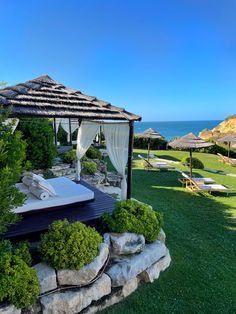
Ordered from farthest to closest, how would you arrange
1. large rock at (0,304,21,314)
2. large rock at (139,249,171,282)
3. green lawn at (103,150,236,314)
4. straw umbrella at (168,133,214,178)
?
straw umbrella at (168,133,214,178), large rock at (139,249,171,282), green lawn at (103,150,236,314), large rock at (0,304,21,314)

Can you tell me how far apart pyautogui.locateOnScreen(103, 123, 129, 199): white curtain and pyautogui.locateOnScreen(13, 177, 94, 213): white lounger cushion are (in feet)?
3.28

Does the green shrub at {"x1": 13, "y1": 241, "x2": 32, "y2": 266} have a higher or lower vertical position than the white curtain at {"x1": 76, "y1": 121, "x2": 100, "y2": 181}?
lower

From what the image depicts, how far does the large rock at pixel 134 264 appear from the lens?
409 cm

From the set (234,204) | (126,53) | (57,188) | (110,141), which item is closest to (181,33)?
(126,53)

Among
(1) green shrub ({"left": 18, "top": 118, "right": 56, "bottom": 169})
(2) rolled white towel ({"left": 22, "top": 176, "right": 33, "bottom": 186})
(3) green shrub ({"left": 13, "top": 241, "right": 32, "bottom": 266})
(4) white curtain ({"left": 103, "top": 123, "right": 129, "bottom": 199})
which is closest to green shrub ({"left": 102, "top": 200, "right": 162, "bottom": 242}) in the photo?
(4) white curtain ({"left": 103, "top": 123, "right": 129, "bottom": 199})

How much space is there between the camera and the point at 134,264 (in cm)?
434

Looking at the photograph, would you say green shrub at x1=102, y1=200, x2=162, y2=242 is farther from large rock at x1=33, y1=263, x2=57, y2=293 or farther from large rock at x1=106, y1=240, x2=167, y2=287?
large rock at x1=33, y1=263, x2=57, y2=293

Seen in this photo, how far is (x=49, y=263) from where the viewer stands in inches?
149

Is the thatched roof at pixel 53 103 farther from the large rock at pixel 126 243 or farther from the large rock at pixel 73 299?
the large rock at pixel 73 299

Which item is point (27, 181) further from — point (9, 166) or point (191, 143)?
point (191, 143)

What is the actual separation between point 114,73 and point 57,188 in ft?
130

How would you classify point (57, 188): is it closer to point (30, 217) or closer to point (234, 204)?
point (30, 217)

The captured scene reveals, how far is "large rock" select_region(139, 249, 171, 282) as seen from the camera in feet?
14.8

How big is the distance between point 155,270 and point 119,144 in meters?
3.18
